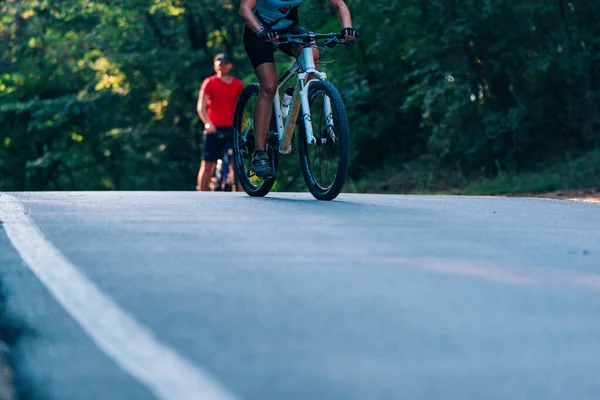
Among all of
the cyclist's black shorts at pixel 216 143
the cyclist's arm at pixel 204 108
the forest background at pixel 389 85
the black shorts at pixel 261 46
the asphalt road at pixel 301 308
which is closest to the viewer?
the asphalt road at pixel 301 308

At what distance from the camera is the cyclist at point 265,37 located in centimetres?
1046

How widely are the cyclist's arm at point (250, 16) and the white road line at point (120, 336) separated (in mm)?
4235

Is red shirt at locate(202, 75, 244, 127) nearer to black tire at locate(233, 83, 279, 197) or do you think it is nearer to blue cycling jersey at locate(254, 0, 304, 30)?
black tire at locate(233, 83, 279, 197)

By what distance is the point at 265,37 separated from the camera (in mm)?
10312

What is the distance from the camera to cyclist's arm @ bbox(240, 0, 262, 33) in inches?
410

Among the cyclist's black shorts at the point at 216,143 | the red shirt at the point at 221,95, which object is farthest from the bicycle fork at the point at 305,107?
the cyclist's black shorts at the point at 216,143

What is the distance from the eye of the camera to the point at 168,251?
21.4ft

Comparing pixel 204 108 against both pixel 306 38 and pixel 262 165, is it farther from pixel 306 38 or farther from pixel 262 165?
pixel 306 38

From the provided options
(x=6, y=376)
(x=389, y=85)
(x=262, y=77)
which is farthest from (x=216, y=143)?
(x=6, y=376)

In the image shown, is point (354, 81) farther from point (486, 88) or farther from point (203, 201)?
point (203, 201)

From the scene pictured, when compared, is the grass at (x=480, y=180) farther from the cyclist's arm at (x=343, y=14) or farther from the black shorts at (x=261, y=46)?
the black shorts at (x=261, y=46)

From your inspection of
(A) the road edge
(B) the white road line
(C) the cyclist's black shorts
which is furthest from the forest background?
(A) the road edge

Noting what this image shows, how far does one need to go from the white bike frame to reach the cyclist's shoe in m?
0.17

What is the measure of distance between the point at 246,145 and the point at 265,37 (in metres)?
1.73
